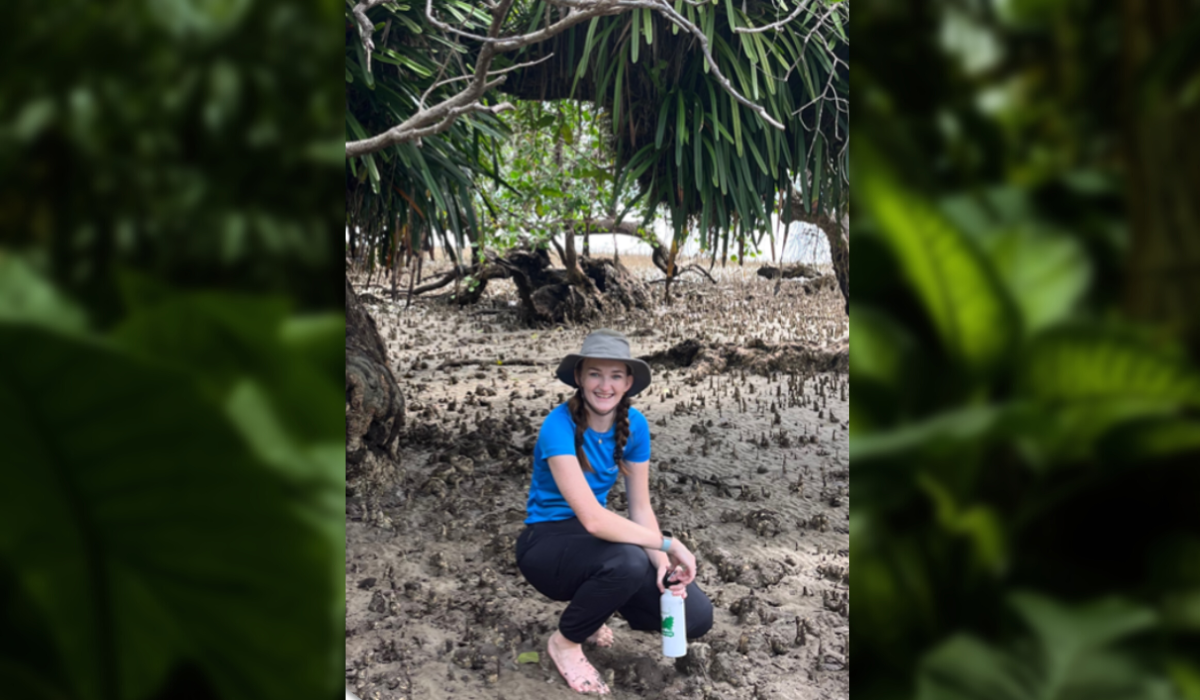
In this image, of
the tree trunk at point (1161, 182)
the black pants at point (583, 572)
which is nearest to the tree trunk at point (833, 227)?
the black pants at point (583, 572)

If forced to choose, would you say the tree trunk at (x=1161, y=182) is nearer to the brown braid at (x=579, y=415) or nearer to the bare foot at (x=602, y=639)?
the brown braid at (x=579, y=415)

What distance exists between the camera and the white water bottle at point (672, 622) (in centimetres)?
160

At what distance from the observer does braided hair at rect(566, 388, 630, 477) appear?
157 cm

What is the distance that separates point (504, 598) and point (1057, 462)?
6.58 feet

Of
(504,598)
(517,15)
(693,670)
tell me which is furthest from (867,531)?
(517,15)

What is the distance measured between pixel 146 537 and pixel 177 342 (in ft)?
0.18

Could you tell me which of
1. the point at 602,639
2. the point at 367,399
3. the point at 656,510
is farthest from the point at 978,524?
the point at 656,510

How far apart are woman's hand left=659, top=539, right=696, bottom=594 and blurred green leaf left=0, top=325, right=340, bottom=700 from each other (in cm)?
135

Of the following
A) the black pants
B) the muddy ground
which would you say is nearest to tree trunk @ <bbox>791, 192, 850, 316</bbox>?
the muddy ground

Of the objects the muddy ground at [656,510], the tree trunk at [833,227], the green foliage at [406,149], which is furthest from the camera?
the tree trunk at [833,227]

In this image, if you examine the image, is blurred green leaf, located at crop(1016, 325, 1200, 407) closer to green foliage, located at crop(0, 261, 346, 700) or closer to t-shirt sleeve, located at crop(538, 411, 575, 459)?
green foliage, located at crop(0, 261, 346, 700)

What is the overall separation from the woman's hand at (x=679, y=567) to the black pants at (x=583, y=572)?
0.13 feet

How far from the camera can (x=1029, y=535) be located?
0.66 ft

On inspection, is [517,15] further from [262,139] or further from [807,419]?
[262,139]
